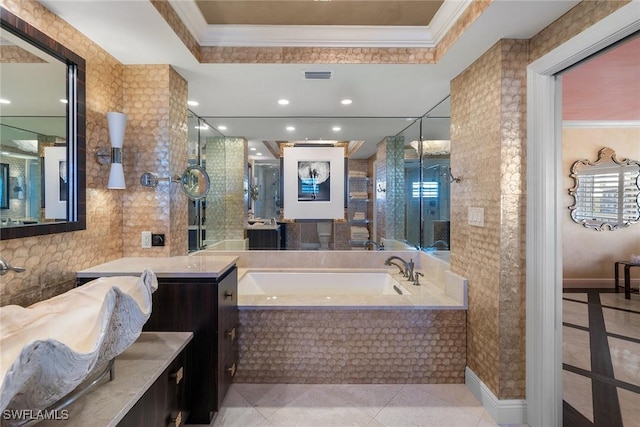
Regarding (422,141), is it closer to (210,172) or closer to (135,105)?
(210,172)

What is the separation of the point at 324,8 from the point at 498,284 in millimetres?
2040

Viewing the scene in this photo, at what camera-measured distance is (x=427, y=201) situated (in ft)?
10.5

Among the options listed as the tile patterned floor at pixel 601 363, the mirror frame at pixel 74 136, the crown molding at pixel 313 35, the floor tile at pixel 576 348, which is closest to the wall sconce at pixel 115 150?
the mirror frame at pixel 74 136

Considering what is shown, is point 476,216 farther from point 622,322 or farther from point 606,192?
point 606,192

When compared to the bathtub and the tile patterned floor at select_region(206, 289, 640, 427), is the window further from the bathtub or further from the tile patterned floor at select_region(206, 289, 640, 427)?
the tile patterned floor at select_region(206, 289, 640, 427)

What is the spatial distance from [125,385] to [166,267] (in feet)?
2.92

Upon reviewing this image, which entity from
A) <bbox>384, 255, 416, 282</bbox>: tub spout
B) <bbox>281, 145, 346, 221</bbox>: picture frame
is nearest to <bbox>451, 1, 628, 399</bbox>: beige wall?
<bbox>384, 255, 416, 282</bbox>: tub spout

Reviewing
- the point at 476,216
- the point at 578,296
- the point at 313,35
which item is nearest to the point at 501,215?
the point at 476,216

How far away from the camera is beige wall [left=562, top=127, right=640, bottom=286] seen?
485cm

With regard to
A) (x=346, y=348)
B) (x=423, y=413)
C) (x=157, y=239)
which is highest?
(x=157, y=239)

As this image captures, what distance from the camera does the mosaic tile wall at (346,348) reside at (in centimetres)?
231

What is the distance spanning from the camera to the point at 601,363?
2.60 metres

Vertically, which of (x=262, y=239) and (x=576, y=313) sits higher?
(x=262, y=239)

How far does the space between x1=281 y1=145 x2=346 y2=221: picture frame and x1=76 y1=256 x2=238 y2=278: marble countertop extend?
4.66 ft
